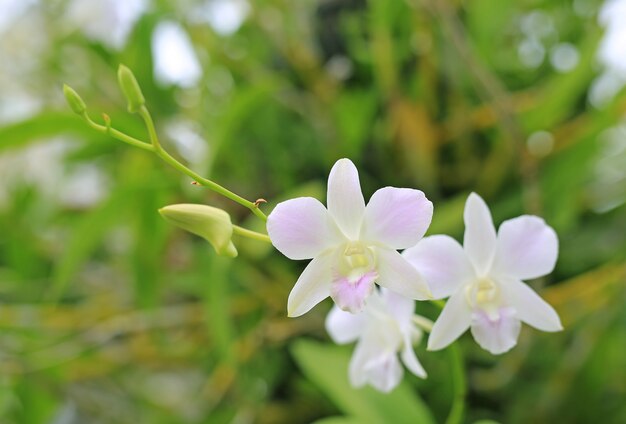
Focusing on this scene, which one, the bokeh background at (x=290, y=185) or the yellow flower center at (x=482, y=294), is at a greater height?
the bokeh background at (x=290, y=185)

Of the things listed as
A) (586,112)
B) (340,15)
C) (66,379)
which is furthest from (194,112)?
(586,112)

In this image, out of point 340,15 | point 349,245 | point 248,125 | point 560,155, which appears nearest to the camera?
point 349,245

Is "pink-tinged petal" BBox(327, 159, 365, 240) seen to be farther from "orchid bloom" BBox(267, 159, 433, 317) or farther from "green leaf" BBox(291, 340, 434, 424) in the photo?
"green leaf" BBox(291, 340, 434, 424)

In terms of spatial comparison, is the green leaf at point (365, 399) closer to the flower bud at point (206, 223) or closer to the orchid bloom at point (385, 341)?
the orchid bloom at point (385, 341)

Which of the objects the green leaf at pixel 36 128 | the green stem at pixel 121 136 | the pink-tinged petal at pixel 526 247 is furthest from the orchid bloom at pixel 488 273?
the green leaf at pixel 36 128

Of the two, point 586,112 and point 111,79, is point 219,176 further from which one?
point 586,112

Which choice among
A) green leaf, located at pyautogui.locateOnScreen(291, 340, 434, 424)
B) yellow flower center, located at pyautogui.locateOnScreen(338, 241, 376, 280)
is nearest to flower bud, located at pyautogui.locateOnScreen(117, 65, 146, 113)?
yellow flower center, located at pyautogui.locateOnScreen(338, 241, 376, 280)

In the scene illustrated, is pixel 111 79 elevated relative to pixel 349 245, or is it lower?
elevated
